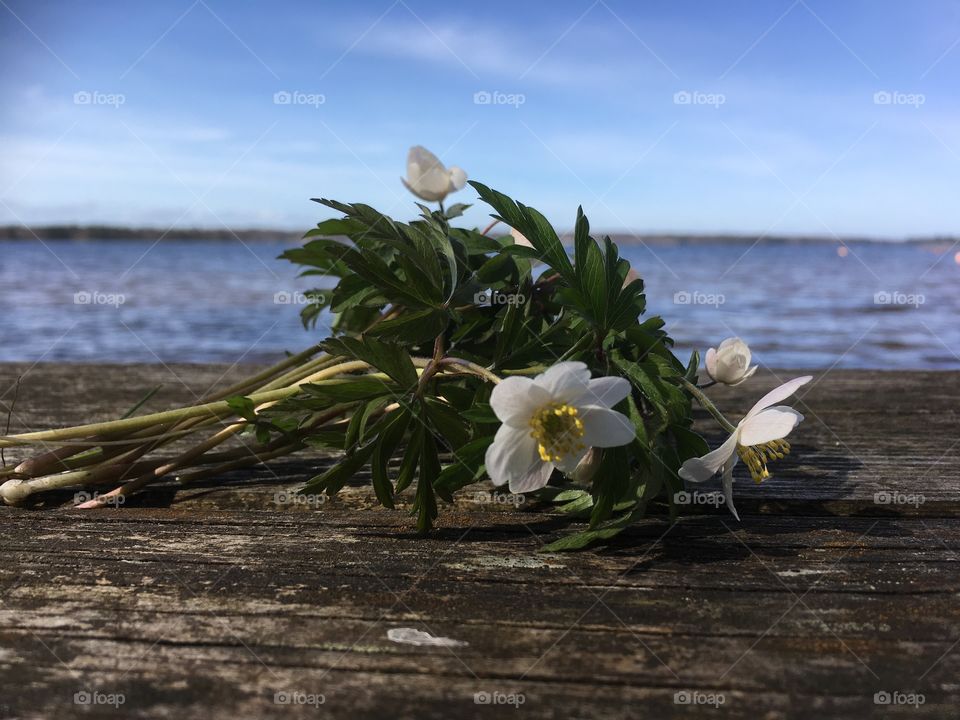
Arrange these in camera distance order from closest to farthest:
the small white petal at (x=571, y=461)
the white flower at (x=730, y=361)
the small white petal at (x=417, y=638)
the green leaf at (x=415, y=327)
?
1. the small white petal at (x=417, y=638)
2. the small white petal at (x=571, y=461)
3. the green leaf at (x=415, y=327)
4. the white flower at (x=730, y=361)

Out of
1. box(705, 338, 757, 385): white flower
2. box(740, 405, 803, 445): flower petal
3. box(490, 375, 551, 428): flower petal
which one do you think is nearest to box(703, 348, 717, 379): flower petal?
box(705, 338, 757, 385): white flower

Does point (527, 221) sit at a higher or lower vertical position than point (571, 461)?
higher

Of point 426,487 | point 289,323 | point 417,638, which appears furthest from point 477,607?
point 289,323

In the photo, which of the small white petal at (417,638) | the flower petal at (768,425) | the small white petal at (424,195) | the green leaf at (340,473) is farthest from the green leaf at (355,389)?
the small white petal at (424,195)

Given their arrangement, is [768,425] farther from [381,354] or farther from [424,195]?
[424,195]

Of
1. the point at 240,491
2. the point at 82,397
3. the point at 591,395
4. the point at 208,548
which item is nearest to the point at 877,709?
the point at 591,395

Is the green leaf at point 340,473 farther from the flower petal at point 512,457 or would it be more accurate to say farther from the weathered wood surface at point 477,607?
the flower petal at point 512,457

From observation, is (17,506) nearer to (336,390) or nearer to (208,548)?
(208,548)
